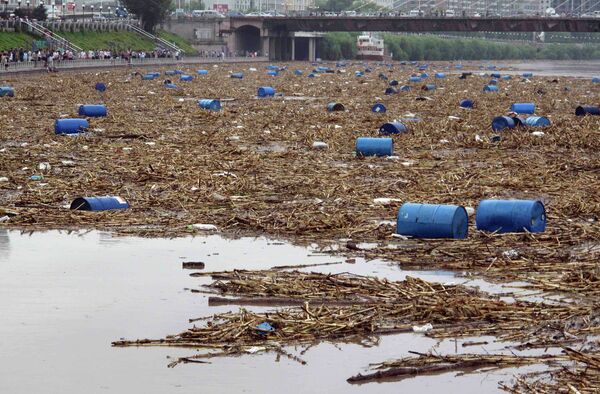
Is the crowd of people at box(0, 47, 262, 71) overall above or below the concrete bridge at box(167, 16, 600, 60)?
above

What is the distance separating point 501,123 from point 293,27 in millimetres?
135409

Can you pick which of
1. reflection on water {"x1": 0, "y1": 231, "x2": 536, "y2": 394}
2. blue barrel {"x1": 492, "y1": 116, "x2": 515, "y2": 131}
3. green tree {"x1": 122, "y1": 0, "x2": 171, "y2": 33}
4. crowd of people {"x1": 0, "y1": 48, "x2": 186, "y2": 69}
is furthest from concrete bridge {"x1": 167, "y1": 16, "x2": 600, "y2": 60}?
reflection on water {"x1": 0, "y1": 231, "x2": 536, "y2": 394}

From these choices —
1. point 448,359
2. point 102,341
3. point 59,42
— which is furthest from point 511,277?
point 59,42

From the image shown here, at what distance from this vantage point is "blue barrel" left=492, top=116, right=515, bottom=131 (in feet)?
103

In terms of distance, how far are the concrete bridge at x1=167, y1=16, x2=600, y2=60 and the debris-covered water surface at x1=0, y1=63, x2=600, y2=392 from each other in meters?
117

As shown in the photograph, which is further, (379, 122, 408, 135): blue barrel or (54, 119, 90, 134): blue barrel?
(379, 122, 408, 135): blue barrel

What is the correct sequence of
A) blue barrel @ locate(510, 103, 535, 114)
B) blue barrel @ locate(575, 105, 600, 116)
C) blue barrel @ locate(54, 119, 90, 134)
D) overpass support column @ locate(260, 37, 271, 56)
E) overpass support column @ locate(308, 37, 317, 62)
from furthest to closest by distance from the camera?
overpass support column @ locate(308, 37, 317, 62)
overpass support column @ locate(260, 37, 271, 56)
blue barrel @ locate(510, 103, 535, 114)
blue barrel @ locate(575, 105, 600, 116)
blue barrel @ locate(54, 119, 90, 134)

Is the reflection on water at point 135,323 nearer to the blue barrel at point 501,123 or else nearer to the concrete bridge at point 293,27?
the blue barrel at point 501,123

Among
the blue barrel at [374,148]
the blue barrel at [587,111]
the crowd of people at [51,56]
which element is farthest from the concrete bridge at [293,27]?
the blue barrel at [374,148]

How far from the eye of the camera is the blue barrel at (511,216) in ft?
50.1

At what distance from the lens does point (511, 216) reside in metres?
15.3

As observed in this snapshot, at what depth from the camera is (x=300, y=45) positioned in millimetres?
182000

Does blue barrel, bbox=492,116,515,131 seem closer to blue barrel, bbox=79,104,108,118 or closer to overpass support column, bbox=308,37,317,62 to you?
blue barrel, bbox=79,104,108,118

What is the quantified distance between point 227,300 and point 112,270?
6.77 feet
